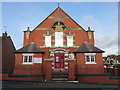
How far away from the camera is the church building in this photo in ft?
50.2

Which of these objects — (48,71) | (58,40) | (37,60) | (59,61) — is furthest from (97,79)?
(58,40)

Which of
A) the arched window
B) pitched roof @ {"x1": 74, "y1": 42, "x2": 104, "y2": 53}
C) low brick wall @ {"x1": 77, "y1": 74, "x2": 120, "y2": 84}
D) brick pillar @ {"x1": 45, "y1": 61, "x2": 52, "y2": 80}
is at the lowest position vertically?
low brick wall @ {"x1": 77, "y1": 74, "x2": 120, "y2": 84}

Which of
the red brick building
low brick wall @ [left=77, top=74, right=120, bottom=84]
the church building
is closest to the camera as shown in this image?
low brick wall @ [left=77, top=74, right=120, bottom=84]

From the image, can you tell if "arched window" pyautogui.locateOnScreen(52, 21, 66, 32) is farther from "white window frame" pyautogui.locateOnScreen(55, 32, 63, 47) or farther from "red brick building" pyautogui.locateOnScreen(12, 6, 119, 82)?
"white window frame" pyautogui.locateOnScreen(55, 32, 63, 47)

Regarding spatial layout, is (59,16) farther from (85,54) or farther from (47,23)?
(85,54)

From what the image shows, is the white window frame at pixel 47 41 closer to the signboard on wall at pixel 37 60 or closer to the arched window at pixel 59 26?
the arched window at pixel 59 26

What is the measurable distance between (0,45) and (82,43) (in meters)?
14.8

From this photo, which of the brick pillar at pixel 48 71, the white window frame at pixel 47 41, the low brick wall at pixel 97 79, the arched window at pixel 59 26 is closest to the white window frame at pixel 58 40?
the arched window at pixel 59 26

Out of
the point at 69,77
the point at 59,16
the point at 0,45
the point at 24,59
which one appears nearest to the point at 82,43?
the point at 59,16

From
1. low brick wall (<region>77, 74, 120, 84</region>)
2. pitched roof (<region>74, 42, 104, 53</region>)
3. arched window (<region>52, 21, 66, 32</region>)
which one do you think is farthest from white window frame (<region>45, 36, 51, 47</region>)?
low brick wall (<region>77, 74, 120, 84</region>)

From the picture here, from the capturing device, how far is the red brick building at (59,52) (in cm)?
1501

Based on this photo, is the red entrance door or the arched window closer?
the red entrance door

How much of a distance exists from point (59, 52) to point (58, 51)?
221 mm

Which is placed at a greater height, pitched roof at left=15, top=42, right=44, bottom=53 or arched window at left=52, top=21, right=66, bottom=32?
arched window at left=52, top=21, right=66, bottom=32
